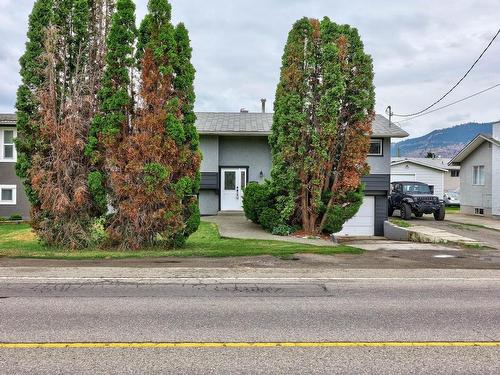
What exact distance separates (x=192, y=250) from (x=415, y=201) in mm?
18318

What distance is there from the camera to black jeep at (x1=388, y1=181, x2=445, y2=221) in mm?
27656

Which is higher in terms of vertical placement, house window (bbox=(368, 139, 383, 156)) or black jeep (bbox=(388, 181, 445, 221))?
house window (bbox=(368, 139, 383, 156))

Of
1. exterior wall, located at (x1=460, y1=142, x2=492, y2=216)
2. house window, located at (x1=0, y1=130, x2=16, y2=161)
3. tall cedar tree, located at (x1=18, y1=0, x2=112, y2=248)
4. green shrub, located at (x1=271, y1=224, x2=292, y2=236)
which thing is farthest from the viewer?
exterior wall, located at (x1=460, y1=142, x2=492, y2=216)

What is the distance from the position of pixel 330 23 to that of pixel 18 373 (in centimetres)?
1633

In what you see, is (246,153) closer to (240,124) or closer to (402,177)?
(240,124)

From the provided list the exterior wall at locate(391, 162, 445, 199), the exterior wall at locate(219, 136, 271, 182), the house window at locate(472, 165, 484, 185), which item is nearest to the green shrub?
the exterior wall at locate(219, 136, 271, 182)

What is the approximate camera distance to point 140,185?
13.3 m

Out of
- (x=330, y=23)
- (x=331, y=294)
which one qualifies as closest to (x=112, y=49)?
(x=330, y=23)

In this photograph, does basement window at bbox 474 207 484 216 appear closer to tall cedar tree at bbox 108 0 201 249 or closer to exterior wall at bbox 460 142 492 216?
exterior wall at bbox 460 142 492 216

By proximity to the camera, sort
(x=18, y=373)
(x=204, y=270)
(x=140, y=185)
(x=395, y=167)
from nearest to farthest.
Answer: (x=18, y=373)
(x=204, y=270)
(x=140, y=185)
(x=395, y=167)

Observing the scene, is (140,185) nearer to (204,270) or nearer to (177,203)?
(177,203)

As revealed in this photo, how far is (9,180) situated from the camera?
2447 centimetres

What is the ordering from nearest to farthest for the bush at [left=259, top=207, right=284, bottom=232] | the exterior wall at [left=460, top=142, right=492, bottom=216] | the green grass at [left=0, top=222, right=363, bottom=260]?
1. the green grass at [left=0, top=222, right=363, bottom=260]
2. the bush at [left=259, top=207, right=284, bottom=232]
3. the exterior wall at [left=460, top=142, right=492, bottom=216]

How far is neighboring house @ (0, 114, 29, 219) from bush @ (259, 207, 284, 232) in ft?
45.6
